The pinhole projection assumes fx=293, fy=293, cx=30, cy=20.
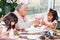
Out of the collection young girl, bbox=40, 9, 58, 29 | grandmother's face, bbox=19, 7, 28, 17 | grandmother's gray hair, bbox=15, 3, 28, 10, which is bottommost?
young girl, bbox=40, 9, 58, 29

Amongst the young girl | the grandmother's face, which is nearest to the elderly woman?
the grandmother's face

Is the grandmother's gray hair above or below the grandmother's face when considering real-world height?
above

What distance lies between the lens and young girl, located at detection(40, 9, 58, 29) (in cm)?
325

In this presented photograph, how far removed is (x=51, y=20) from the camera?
3.28 metres

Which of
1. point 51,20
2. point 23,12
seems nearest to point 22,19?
point 23,12

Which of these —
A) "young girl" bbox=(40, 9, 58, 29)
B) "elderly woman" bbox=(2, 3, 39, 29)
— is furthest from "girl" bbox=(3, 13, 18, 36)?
"young girl" bbox=(40, 9, 58, 29)

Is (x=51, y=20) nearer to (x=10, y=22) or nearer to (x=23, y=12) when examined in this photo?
(x=23, y=12)

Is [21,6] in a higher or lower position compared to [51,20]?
higher

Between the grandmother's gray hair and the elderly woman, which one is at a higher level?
the grandmother's gray hair

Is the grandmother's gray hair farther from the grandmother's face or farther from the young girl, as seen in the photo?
the young girl

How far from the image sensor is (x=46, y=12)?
3.25 m

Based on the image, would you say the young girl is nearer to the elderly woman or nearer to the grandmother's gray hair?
the elderly woman

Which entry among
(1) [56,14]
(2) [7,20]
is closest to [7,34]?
(2) [7,20]

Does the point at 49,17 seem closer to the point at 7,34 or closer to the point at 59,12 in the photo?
the point at 59,12
